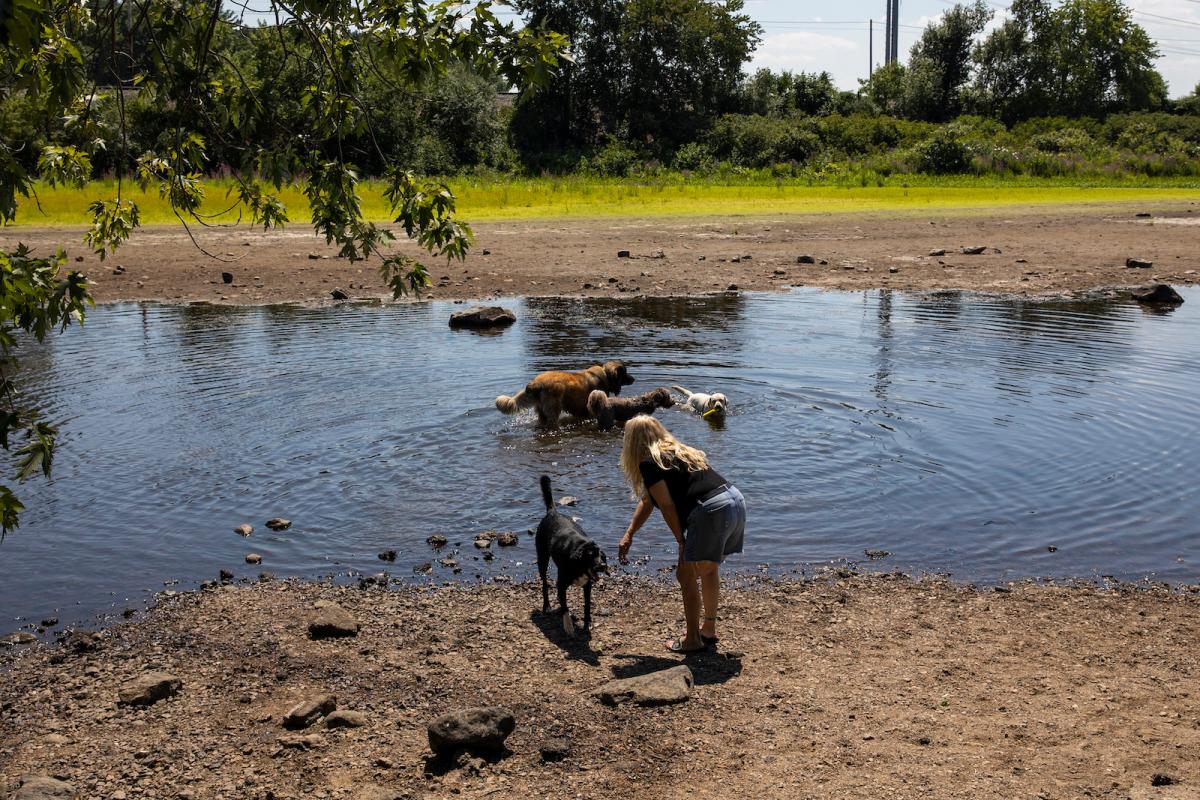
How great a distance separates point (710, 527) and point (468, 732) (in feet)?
7.44

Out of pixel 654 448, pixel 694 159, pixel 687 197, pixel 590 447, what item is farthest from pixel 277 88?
pixel 694 159

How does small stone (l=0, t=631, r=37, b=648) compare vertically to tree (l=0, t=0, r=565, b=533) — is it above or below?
below

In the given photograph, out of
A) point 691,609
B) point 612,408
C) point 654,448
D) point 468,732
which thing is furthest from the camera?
point 612,408

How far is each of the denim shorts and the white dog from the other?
573 cm

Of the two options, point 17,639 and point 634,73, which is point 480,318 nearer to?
point 17,639

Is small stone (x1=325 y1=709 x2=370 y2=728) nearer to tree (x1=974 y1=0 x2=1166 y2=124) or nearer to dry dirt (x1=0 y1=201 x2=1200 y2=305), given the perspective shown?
dry dirt (x1=0 y1=201 x2=1200 y2=305)

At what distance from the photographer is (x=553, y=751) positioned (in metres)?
6.00

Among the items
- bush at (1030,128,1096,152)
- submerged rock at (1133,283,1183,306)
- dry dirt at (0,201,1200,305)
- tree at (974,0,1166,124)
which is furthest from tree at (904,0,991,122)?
submerged rock at (1133,283,1183,306)

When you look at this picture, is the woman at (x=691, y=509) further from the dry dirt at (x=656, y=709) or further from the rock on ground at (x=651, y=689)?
the rock on ground at (x=651, y=689)

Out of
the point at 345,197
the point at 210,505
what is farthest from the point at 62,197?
the point at 345,197

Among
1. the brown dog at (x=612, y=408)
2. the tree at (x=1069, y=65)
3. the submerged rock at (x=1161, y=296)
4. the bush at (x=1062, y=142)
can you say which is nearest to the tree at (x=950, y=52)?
the tree at (x=1069, y=65)

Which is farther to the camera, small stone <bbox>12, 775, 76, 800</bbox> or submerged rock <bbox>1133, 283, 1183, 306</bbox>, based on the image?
submerged rock <bbox>1133, 283, 1183, 306</bbox>

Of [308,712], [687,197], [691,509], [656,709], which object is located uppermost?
[687,197]

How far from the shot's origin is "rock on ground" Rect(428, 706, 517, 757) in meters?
5.87
